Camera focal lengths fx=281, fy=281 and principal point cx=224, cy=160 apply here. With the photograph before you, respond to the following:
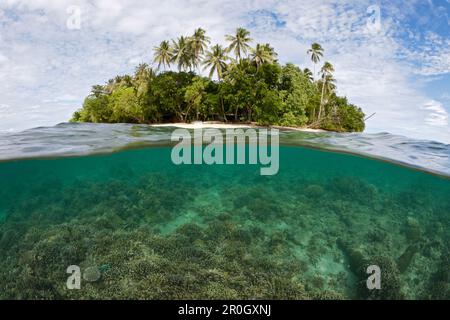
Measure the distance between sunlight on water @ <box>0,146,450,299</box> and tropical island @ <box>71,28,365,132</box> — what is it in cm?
1817

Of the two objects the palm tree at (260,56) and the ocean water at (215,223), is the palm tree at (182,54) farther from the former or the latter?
the ocean water at (215,223)

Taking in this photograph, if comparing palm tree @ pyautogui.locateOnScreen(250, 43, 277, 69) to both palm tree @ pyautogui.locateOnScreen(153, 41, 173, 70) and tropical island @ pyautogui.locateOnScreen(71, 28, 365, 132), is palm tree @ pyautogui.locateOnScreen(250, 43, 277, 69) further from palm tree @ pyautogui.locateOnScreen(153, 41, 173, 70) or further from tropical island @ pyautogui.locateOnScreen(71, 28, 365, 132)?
palm tree @ pyautogui.locateOnScreen(153, 41, 173, 70)

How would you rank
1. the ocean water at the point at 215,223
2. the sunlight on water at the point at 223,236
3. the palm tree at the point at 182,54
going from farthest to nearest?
the palm tree at the point at 182,54 < the ocean water at the point at 215,223 < the sunlight on water at the point at 223,236

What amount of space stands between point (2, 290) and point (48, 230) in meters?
2.61

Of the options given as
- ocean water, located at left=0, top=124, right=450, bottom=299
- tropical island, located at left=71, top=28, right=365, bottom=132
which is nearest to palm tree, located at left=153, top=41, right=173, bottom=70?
tropical island, located at left=71, top=28, right=365, bottom=132

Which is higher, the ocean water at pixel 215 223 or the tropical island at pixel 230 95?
the tropical island at pixel 230 95

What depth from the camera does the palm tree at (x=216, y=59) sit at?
1587 inches

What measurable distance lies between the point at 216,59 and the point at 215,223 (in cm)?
3454

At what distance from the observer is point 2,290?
7332 millimetres

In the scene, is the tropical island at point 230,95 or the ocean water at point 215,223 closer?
the ocean water at point 215,223

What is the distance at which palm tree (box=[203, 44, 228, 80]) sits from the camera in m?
40.3

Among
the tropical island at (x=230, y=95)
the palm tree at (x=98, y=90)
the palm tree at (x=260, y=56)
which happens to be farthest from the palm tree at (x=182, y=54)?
the palm tree at (x=98, y=90)
